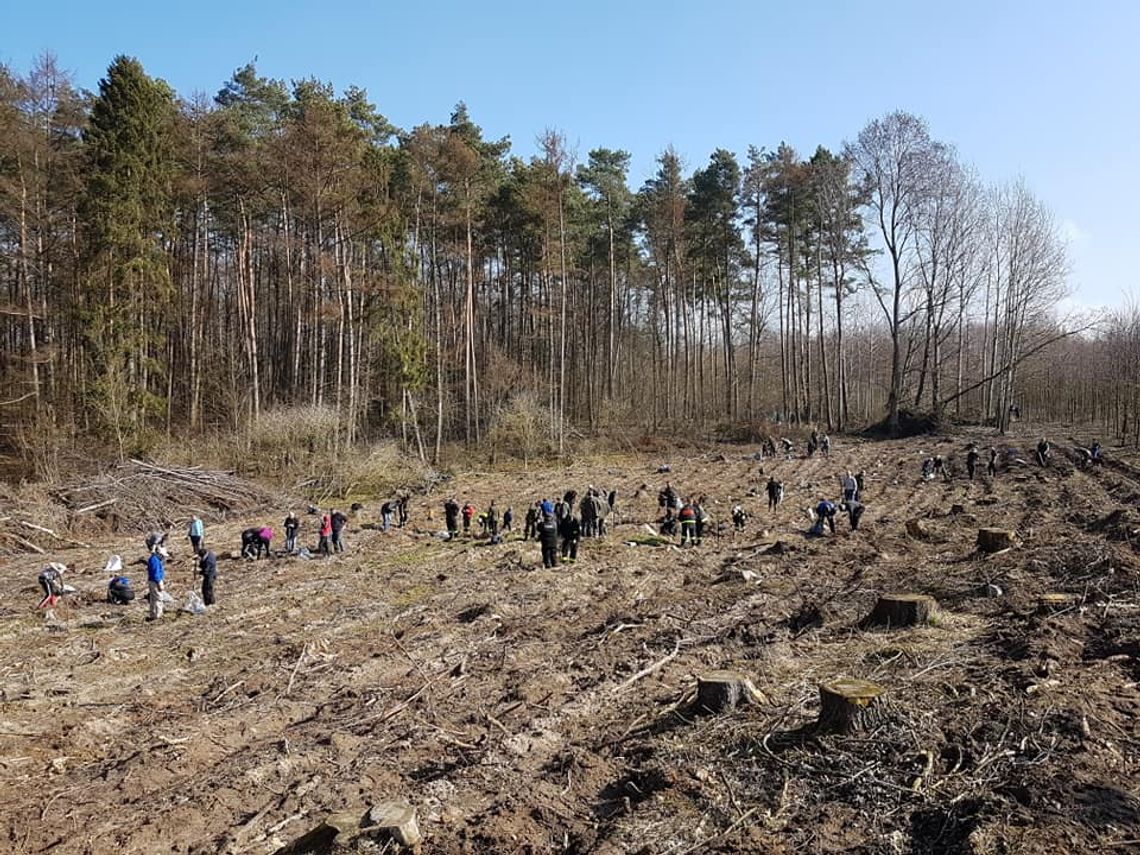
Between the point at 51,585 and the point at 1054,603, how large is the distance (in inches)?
567

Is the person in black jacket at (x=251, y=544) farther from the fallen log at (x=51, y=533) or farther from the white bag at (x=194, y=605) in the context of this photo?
the fallen log at (x=51, y=533)

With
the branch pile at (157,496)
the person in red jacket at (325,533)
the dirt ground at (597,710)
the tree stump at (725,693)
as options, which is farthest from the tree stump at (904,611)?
the branch pile at (157,496)

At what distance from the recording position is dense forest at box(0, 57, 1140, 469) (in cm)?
2286

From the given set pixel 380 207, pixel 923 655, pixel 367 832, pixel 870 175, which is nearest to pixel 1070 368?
pixel 870 175

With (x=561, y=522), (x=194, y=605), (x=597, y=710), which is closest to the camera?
(x=597, y=710)

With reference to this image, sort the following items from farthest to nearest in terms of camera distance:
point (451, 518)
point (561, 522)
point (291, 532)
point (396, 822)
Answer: point (451, 518) → point (291, 532) → point (561, 522) → point (396, 822)

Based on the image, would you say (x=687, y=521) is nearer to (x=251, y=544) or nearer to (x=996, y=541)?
(x=996, y=541)

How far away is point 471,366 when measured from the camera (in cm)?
3466

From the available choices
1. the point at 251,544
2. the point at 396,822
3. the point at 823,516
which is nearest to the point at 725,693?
the point at 396,822

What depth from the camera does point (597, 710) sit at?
687cm

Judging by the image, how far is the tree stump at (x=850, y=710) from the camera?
204 inches

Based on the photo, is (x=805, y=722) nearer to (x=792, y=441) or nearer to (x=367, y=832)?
(x=367, y=832)

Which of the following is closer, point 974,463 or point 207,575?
point 207,575

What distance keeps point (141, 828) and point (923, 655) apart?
6.62 metres
